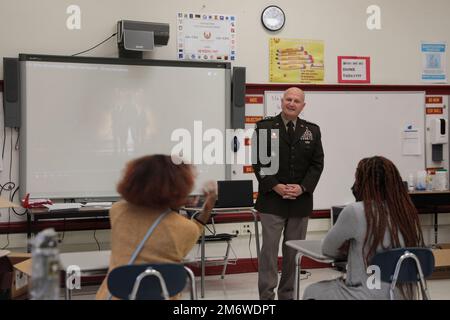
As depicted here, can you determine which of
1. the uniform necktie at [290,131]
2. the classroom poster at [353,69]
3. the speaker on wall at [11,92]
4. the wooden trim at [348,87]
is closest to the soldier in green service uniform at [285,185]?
the uniform necktie at [290,131]

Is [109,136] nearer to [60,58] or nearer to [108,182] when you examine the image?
[108,182]

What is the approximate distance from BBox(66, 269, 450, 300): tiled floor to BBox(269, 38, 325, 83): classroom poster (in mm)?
1970

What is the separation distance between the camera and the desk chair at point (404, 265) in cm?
234

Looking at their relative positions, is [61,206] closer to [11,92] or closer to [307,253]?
[11,92]

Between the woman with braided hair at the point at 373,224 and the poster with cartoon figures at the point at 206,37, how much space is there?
9.79ft

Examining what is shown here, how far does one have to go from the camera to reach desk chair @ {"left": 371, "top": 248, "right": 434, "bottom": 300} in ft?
7.66

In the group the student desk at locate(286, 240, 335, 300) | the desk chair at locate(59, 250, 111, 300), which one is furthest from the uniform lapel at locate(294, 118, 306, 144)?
the desk chair at locate(59, 250, 111, 300)

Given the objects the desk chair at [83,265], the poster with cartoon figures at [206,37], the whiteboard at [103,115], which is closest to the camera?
the desk chair at [83,265]

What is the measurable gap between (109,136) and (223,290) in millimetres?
1753

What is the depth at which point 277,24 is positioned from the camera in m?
5.30

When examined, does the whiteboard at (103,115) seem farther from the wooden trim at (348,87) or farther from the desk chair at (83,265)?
the desk chair at (83,265)

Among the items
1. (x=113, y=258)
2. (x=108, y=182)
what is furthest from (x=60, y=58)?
(x=113, y=258)

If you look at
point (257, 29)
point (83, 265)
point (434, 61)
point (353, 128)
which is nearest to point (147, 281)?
point (83, 265)

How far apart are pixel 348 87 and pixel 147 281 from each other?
4.02 metres
